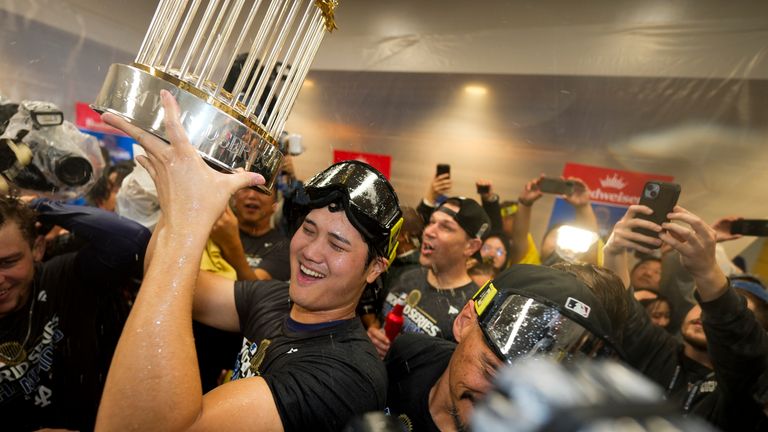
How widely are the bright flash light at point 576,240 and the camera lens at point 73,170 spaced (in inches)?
65.1

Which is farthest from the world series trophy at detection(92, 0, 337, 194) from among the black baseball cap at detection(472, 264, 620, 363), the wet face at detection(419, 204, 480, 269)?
the wet face at detection(419, 204, 480, 269)

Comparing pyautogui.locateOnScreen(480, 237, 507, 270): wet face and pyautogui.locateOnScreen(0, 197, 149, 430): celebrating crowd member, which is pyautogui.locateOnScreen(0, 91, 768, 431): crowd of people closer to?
pyautogui.locateOnScreen(0, 197, 149, 430): celebrating crowd member

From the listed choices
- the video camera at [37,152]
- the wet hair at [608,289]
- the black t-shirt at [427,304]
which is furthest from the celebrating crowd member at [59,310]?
the wet hair at [608,289]

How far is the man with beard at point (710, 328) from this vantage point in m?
1.00

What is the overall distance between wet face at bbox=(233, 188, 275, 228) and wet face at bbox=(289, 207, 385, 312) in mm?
1428

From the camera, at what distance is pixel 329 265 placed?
4.22ft

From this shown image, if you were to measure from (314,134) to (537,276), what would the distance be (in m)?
2.15

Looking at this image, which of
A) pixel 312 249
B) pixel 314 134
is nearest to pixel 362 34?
pixel 314 134

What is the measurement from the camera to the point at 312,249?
4.28 feet

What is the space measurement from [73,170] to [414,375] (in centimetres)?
135

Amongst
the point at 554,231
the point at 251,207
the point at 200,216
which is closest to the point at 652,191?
the point at 200,216

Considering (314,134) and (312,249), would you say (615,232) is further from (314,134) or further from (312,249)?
(314,134)

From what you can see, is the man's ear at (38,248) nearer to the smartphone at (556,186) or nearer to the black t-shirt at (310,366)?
the black t-shirt at (310,366)

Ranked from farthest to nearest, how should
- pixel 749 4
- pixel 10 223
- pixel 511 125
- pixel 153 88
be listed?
1. pixel 511 125
2. pixel 749 4
3. pixel 10 223
4. pixel 153 88
